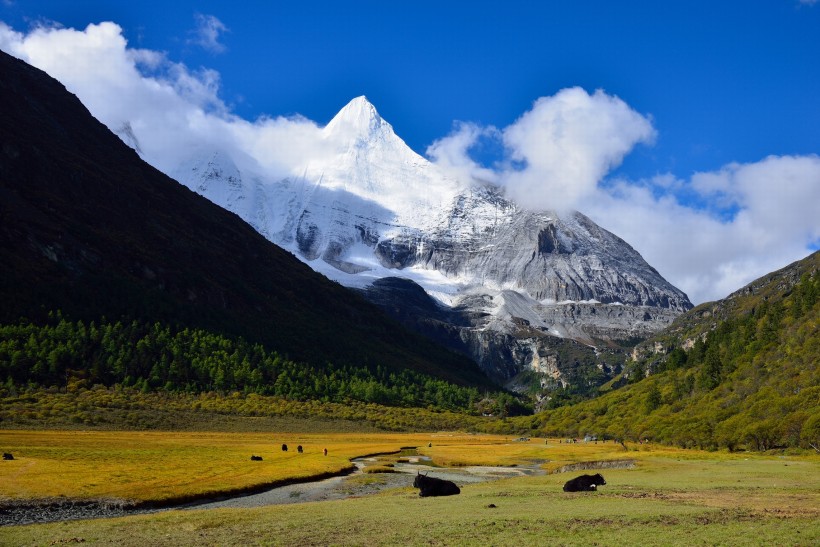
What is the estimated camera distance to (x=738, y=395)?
11681cm

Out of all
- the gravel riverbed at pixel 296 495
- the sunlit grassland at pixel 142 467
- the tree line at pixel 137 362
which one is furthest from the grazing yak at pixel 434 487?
the tree line at pixel 137 362

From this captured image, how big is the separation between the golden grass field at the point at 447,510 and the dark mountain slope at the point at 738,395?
28.9 meters

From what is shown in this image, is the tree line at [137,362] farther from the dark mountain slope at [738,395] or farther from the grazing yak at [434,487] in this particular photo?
the grazing yak at [434,487]

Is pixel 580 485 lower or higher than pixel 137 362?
lower

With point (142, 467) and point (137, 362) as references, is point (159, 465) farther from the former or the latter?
point (137, 362)

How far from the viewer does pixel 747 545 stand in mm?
22562

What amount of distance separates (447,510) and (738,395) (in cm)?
9866

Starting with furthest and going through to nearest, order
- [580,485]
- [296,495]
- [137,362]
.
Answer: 1. [137,362]
2. [296,495]
3. [580,485]

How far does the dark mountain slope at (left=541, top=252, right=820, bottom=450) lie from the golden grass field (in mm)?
28917

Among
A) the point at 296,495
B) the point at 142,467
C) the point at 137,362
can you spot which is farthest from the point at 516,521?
the point at 137,362

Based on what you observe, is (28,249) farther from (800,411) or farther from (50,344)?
(800,411)

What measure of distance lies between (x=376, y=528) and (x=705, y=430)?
90154 mm

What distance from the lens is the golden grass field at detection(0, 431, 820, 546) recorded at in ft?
87.6

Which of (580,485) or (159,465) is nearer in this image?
(580,485)
